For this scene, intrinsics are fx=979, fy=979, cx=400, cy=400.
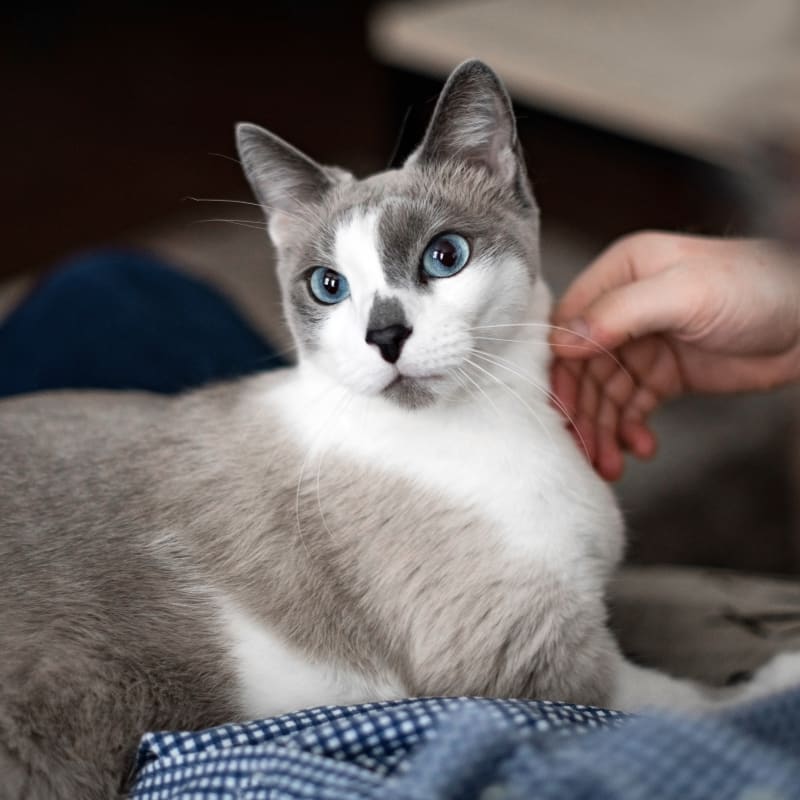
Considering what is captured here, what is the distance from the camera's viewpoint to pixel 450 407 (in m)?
1.41

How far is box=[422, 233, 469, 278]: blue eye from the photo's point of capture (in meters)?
1.35

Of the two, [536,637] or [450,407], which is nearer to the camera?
[536,637]

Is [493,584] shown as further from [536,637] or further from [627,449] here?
[627,449]

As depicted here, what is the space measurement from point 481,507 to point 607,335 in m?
0.37

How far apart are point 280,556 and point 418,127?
1381mm

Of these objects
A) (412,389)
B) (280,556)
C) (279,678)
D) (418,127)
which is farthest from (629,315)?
(418,127)

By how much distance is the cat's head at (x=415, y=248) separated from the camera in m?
1.30

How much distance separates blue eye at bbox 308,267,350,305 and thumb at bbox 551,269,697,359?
348 mm

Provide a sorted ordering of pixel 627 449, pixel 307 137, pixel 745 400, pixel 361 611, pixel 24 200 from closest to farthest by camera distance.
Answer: pixel 361 611 → pixel 627 449 → pixel 745 400 → pixel 24 200 → pixel 307 137

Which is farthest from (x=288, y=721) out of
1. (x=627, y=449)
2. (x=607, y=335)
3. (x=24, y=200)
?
(x=24, y=200)

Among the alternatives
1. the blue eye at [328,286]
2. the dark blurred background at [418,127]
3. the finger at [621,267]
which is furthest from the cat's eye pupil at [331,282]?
the finger at [621,267]

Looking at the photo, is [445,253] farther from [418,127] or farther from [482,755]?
[418,127]

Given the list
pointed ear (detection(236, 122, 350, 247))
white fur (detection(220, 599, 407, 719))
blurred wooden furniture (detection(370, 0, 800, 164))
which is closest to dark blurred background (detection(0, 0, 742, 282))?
blurred wooden furniture (detection(370, 0, 800, 164))

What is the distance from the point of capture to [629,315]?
1.51 meters
